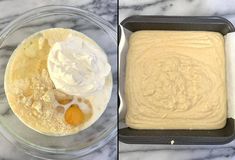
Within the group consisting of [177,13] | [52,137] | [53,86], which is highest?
[177,13]

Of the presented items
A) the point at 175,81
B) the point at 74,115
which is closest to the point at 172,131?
the point at 175,81

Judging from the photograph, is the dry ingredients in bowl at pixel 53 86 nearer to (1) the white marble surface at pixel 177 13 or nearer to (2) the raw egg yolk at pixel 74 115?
(2) the raw egg yolk at pixel 74 115

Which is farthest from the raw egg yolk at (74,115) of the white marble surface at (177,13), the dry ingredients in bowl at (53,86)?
the white marble surface at (177,13)

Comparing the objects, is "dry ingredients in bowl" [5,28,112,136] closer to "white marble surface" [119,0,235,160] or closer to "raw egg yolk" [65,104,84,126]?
"raw egg yolk" [65,104,84,126]

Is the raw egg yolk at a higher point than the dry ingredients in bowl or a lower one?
lower

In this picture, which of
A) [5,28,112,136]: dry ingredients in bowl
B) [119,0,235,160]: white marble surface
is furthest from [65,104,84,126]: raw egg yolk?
[119,0,235,160]: white marble surface

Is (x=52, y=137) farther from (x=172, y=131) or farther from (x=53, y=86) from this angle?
(x=172, y=131)
